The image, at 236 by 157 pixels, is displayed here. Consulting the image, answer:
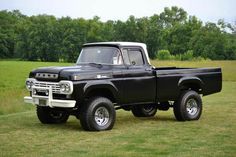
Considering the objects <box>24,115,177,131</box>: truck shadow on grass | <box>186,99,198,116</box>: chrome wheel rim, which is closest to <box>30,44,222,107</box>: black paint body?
<box>186,99,198,116</box>: chrome wheel rim

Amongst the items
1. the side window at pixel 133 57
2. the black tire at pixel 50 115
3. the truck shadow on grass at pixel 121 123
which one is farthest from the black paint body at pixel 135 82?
the black tire at pixel 50 115

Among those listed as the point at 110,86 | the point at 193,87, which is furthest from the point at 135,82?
the point at 193,87

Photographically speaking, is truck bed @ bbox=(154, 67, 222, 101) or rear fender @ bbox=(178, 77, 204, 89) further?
rear fender @ bbox=(178, 77, 204, 89)

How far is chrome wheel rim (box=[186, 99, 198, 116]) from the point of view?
523 inches

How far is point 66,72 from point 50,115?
7.08 ft

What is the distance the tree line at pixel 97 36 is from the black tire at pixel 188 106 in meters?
88.5

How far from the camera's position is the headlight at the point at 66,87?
10547mm

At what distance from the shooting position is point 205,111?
51.0ft

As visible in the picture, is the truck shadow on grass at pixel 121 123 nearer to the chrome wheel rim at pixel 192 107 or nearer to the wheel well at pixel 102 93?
the chrome wheel rim at pixel 192 107

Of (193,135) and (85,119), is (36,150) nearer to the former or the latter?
(85,119)

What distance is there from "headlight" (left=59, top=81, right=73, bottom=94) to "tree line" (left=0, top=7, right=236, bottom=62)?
298ft

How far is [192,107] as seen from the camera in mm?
13453

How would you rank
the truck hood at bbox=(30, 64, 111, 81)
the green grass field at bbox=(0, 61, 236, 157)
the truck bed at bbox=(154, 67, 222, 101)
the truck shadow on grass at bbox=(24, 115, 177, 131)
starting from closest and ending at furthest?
the green grass field at bbox=(0, 61, 236, 157) → the truck hood at bbox=(30, 64, 111, 81) → the truck shadow on grass at bbox=(24, 115, 177, 131) → the truck bed at bbox=(154, 67, 222, 101)

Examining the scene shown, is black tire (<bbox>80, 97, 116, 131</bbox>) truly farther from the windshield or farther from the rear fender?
the rear fender
